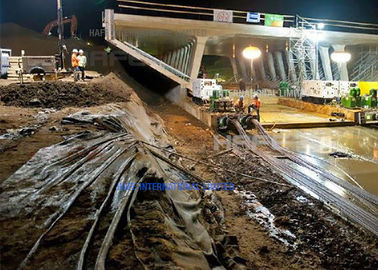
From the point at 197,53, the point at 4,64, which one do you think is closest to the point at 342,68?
the point at 197,53

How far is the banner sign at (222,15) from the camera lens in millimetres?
22203

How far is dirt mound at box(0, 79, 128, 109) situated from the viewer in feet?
39.5

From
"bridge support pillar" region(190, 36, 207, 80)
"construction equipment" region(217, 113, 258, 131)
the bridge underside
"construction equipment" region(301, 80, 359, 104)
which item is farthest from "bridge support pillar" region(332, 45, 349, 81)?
"construction equipment" region(217, 113, 258, 131)

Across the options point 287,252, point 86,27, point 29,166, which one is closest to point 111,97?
point 29,166

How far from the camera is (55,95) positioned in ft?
41.4

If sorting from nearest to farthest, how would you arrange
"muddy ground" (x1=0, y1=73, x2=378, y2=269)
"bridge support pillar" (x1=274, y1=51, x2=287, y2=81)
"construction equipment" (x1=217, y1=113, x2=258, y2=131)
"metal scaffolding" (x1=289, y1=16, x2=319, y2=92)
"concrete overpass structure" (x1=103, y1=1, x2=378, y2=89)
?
"muddy ground" (x1=0, y1=73, x2=378, y2=269)
"construction equipment" (x1=217, y1=113, x2=258, y2=131)
"concrete overpass structure" (x1=103, y1=1, x2=378, y2=89)
"metal scaffolding" (x1=289, y1=16, x2=319, y2=92)
"bridge support pillar" (x1=274, y1=51, x2=287, y2=81)

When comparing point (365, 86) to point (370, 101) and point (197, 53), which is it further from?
→ point (197, 53)

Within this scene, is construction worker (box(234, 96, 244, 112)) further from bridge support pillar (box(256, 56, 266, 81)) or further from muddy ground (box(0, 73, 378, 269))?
bridge support pillar (box(256, 56, 266, 81))

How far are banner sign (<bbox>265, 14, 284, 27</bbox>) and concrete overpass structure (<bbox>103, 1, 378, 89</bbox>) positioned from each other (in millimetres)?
349

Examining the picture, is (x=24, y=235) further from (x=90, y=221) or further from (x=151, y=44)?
(x=151, y=44)

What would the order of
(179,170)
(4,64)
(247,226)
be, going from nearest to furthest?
(247,226) < (179,170) < (4,64)

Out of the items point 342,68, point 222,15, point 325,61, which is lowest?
point 342,68

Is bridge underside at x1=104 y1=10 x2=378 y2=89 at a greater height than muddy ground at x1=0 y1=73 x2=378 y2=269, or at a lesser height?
greater

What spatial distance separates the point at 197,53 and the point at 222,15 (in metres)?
3.03
